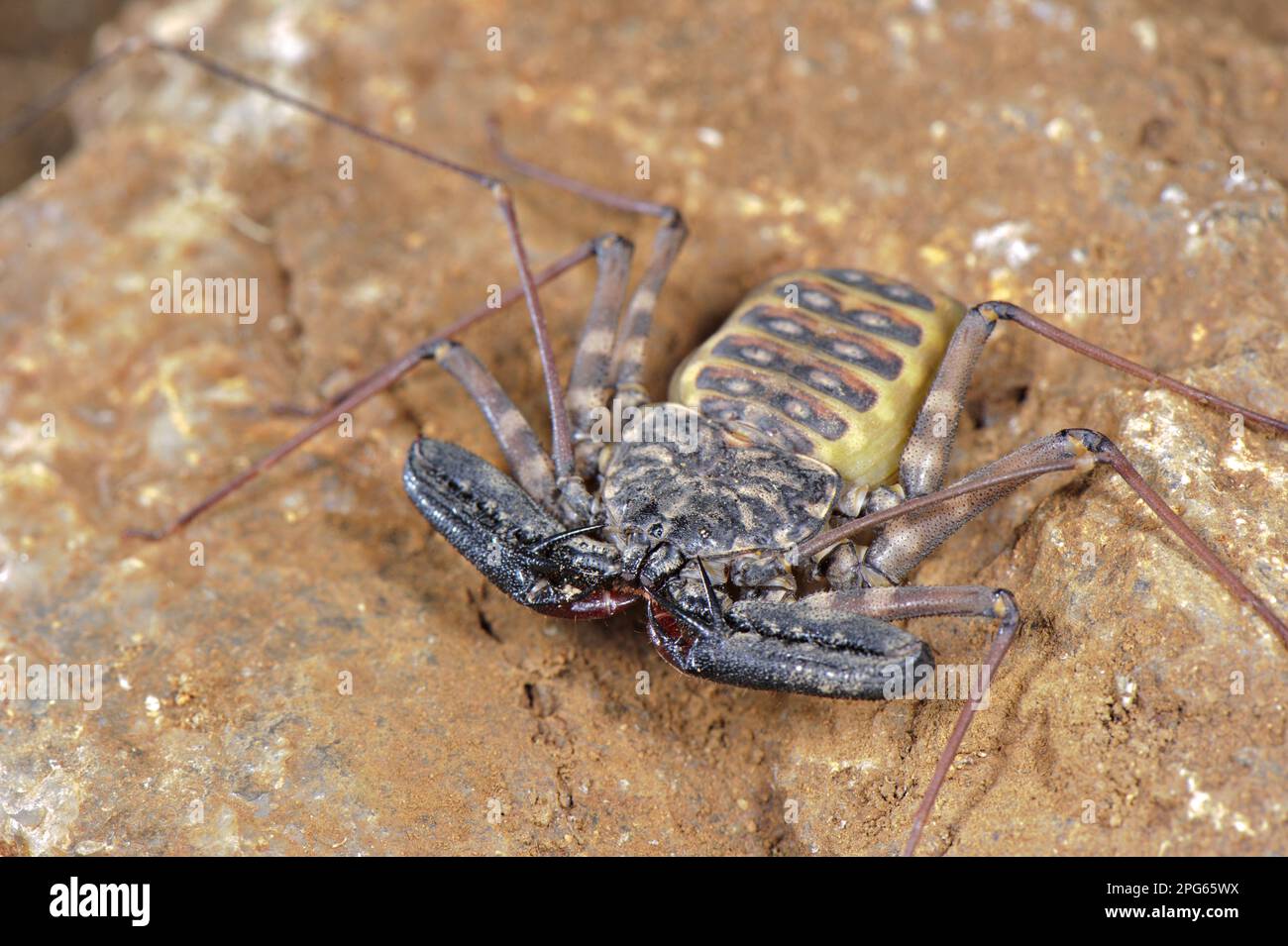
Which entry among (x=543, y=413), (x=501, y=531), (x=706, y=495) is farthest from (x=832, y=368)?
(x=501, y=531)

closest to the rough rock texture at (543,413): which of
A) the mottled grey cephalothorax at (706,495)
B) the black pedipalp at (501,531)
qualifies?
the black pedipalp at (501,531)

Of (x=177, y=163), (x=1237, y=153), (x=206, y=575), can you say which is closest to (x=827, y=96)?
(x=1237, y=153)

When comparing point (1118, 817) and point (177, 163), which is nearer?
point (1118, 817)

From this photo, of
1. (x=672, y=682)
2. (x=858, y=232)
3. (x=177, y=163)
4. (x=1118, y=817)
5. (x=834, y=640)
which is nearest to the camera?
(x=1118, y=817)

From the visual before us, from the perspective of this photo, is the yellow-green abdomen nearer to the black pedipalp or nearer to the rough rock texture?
the rough rock texture

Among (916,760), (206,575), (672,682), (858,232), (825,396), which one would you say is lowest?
(916,760)

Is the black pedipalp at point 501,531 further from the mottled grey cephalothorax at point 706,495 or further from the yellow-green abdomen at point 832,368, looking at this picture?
the yellow-green abdomen at point 832,368

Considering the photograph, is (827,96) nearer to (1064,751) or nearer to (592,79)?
(592,79)
